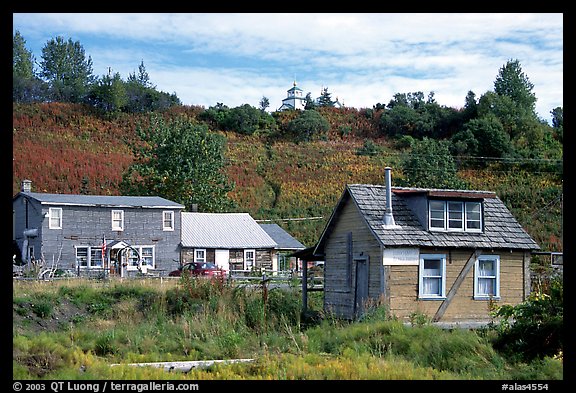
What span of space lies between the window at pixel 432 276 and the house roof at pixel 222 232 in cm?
2570

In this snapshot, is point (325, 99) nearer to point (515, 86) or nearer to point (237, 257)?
point (515, 86)

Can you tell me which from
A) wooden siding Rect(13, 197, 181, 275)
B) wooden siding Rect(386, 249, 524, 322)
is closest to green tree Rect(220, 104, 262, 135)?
wooden siding Rect(13, 197, 181, 275)

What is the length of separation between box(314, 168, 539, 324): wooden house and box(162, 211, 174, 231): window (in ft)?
74.8

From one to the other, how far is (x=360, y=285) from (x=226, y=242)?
24947 millimetres

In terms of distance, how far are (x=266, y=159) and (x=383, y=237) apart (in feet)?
178

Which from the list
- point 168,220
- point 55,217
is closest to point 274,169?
point 168,220

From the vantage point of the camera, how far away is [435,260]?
2470 centimetres

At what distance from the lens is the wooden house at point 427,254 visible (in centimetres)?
2402

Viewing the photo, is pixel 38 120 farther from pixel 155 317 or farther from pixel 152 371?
pixel 152 371

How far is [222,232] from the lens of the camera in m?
50.4

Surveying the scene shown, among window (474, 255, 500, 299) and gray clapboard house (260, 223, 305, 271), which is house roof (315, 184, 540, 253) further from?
gray clapboard house (260, 223, 305, 271)

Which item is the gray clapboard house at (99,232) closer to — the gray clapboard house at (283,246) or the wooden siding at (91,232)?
the wooden siding at (91,232)
